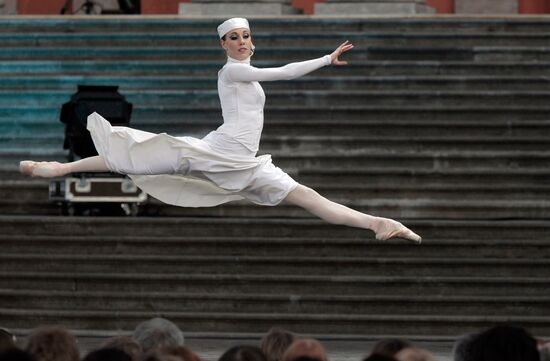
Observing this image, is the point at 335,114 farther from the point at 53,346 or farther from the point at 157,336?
the point at 53,346

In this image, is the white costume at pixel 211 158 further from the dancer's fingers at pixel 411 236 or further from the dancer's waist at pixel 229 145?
the dancer's fingers at pixel 411 236

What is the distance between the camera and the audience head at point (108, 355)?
366 inches

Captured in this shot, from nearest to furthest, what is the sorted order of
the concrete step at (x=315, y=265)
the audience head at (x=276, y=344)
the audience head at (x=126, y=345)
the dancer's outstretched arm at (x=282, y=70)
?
the audience head at (x=126, y=345) → the audience head at (x=276, y=344) → the dancer's outstretched arm at (x=282, y=70) → the concrete step at (x=315, y=265)

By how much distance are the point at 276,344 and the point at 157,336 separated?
656 mm

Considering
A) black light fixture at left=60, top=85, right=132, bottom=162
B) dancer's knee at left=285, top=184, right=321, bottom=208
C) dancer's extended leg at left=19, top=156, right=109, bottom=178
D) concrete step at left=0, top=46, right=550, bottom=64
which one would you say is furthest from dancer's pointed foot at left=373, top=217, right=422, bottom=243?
concrete step at left=0, top=46, right=550, bottom=64

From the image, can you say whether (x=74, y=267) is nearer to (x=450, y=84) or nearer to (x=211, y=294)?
(x=211, y=294)

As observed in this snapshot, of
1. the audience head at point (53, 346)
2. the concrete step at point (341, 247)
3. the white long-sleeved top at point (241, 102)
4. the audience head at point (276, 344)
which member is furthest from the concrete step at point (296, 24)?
the audience head at point (53, 346)

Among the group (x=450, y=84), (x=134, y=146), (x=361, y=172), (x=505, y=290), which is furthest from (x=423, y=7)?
(x=134, y=146)

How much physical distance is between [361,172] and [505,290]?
2127mm

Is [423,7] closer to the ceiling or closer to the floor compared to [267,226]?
closer to the ceiling

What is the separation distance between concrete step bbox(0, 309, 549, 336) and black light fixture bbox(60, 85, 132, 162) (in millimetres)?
1762

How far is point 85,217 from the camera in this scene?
19188mm

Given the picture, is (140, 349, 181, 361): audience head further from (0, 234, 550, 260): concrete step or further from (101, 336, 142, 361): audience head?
(0, 234, 550, 260): concrete step

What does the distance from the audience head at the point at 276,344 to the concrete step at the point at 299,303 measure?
7.23 m
